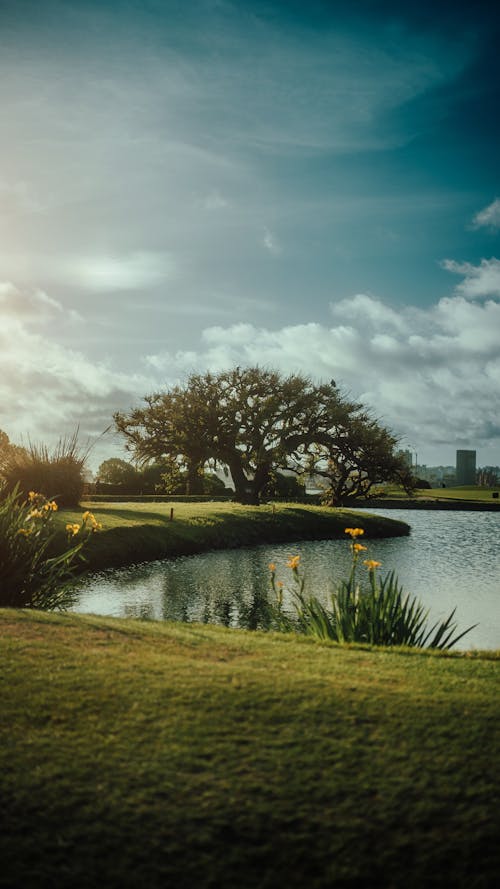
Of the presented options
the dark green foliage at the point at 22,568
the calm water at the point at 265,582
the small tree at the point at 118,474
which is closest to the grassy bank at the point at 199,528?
the calm water at the point at 265,582

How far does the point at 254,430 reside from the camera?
31625 millimetres

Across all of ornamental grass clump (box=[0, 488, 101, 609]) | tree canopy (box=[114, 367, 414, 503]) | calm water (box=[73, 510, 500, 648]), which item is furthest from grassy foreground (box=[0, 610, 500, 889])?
tree canopy (box=[114, 367, 414, 503])

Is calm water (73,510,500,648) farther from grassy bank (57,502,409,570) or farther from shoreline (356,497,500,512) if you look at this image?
shoreline (356,497,500,512)

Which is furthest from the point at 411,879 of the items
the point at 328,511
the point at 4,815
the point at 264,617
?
the point at 328,511

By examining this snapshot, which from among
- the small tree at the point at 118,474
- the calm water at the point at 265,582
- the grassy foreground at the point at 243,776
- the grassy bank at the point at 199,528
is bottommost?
the calm water at the point at 265,582

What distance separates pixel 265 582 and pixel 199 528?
7845mm

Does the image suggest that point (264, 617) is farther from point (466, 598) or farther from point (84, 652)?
point (84, 652)

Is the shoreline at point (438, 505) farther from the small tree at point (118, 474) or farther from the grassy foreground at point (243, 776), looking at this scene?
the grassy foreground at point (243, 776)

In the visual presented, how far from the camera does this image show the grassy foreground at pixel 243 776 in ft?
8.25

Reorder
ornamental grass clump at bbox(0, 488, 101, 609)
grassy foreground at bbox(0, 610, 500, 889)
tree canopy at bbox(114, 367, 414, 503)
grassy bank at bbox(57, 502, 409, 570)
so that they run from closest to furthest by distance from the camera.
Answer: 1. grassy foreground at bbox(0, 610, 500, 889)
2. ornamental grass clump at bbox(0, 488, 101, 609)
3. grassy bank at bbox(57, 502, 409, 570)
4. tree canopy at bbox(114, 367, 414, 503)

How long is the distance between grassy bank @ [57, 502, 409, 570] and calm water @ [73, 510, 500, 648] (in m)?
0.80

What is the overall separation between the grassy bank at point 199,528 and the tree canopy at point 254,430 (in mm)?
3133

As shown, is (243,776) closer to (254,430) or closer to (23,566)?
(23,566)

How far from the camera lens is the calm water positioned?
35.3 feet
